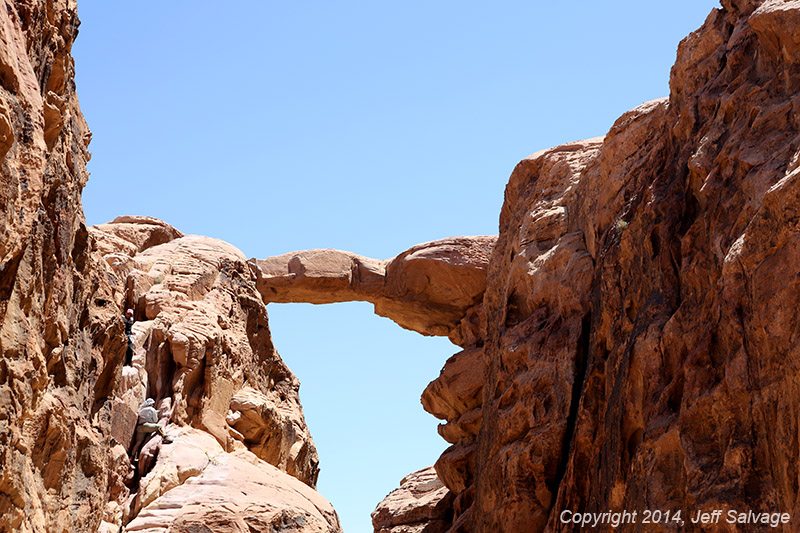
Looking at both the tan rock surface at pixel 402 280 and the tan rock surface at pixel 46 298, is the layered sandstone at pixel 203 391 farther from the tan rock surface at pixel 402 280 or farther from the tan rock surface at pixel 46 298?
the tan rock surface at pixel 46 298

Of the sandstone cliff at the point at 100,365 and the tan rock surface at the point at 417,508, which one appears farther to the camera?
the tan rock surface at the point at 417,508

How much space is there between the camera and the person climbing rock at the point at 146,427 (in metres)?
18.5

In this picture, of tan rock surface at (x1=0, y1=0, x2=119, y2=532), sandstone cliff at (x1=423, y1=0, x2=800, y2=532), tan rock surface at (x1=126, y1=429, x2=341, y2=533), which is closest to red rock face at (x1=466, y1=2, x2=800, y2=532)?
sandstone cliff at (x1=423, y1=0, x2=800, y2=532)

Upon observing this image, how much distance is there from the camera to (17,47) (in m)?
8.00

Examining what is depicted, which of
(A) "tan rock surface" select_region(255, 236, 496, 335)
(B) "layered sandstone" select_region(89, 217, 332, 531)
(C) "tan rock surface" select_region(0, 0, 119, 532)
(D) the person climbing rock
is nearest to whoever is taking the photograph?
(C) "tan rock surface" select_region(0, 0, 119, 532)

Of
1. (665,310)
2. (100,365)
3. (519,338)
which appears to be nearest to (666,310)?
(665,310)

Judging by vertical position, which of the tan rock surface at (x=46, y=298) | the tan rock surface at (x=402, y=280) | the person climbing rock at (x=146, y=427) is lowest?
the tan rock surface at (x=46, y=298)

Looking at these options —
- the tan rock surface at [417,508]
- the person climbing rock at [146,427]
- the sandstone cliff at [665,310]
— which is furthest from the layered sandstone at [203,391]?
the sandstone cliff at [665,310]

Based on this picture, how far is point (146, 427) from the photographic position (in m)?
18.5

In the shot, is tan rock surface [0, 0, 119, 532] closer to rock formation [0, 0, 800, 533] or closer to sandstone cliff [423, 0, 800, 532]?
rock formation [0, 0, 800, 533]

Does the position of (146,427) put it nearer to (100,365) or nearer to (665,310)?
(100,365)

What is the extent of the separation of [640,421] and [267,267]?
63.7 ft

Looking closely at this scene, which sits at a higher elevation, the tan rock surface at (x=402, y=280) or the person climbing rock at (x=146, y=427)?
the tan rock surface at (x=402, y=280)

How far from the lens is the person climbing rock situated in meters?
18.5
